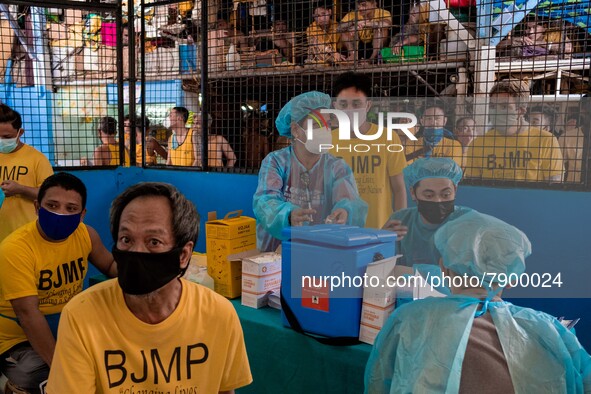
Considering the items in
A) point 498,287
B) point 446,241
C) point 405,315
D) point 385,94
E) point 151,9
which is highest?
point 151,9

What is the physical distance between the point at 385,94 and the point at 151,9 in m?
2.43

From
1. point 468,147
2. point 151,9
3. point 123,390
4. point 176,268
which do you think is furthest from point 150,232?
point 151,9

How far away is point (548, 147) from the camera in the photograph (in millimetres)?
3068

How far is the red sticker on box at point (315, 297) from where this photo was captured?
7.37 ft

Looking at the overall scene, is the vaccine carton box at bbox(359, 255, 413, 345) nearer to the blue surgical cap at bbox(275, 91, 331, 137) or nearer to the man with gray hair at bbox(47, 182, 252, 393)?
the man with gray hair at bbox(47, 182, 252, 393)

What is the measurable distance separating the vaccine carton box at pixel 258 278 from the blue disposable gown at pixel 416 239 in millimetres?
658

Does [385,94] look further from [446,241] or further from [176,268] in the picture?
[176,268]

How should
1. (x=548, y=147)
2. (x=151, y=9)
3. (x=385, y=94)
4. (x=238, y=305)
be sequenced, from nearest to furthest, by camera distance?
(x=238, y=305) → (x=548, y=147) → (x=385, y=94) → (x=151, y=9)

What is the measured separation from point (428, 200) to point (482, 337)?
1.32 metres

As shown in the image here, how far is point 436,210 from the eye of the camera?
113 inches

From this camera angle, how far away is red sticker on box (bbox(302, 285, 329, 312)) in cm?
225

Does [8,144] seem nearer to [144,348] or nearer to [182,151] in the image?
[182,151]

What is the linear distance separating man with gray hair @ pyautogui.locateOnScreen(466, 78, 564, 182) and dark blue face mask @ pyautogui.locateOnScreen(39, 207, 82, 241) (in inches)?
85.8

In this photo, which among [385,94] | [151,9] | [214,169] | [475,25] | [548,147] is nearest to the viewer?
[548,147]
